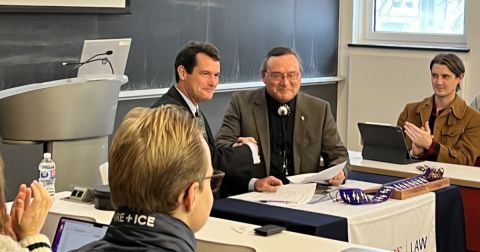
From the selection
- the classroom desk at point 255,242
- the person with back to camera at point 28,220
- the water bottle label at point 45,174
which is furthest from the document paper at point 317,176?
the person with back to camera at point 28,220

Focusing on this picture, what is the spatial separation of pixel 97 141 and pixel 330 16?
368cm

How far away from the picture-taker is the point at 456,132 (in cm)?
484

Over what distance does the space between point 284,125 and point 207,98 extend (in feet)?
1.37

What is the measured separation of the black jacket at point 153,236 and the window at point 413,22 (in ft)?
18.9

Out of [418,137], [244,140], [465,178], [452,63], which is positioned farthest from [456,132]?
[244,140]

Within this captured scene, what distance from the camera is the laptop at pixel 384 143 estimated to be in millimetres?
4500

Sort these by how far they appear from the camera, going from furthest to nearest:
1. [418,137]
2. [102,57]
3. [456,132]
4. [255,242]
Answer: [456,132]
[418,137]
[102,57]
[255,242]

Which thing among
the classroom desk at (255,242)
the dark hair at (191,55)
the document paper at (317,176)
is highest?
the dark hair at (191,55)

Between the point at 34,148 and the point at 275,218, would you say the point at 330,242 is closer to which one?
the point at 275,218

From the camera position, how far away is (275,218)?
314cm

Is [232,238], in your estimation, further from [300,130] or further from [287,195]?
[300,130]

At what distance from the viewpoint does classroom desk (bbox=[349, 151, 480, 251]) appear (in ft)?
13.5

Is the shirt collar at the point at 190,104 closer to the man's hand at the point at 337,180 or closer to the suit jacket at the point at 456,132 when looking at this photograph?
the man's hand at the point at 337,180

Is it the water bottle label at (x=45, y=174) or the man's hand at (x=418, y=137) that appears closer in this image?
the water bottle label at (x=45, y=174)
